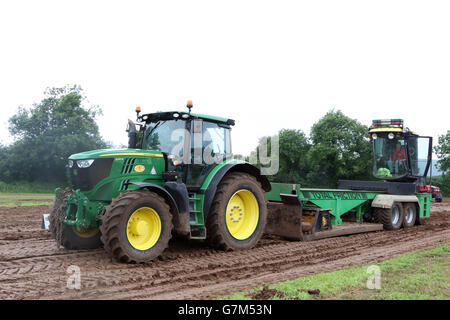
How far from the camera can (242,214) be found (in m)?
8.44

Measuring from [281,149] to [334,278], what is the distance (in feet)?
95.0

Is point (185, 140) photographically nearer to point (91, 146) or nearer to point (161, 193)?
point (161, 193)

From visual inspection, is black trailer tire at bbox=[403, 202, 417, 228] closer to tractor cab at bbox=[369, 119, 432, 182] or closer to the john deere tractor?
tractor cab at bbox=[369, 119, 432, 182]

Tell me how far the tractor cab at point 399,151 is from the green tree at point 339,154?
1797 centimetres

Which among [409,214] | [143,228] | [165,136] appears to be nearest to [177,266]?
[143,228]

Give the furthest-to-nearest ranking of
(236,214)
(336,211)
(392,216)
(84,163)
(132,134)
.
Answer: (392,216) → (336,211) → (236,214) → (132,134) → (84,163)

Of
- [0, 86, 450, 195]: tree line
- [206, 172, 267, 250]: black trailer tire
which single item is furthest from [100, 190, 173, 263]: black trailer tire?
[0, 86, 450, 195]: tree line

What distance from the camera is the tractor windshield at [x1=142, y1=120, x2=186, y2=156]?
25.0 ft

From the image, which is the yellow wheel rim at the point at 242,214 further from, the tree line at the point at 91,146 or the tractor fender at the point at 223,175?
the tree line at the point at 91,146

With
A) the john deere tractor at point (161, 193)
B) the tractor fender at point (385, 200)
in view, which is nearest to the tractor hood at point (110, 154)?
the john deere tractor at point (161, 193)

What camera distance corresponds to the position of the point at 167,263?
6.73m

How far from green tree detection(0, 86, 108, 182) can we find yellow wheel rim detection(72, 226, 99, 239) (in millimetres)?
26630

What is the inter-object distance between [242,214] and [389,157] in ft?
23.9
